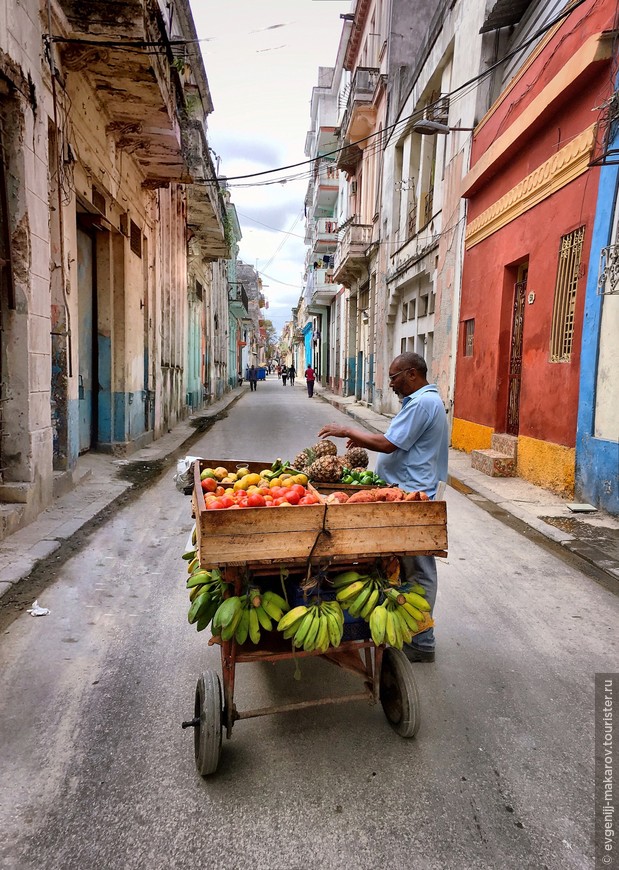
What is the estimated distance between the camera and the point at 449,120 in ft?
41.6

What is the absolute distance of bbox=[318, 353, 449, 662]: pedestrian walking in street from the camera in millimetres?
3191

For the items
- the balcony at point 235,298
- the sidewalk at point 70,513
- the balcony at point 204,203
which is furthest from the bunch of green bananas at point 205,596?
the balcony at point 235,298

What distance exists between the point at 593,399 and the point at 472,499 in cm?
209

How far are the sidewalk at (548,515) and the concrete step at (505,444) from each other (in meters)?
0.47

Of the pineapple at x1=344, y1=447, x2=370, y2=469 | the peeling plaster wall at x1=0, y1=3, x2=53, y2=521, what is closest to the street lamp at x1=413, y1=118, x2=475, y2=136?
the peeling plaster wall at x1=0, y1=3, x2=53, y2=521

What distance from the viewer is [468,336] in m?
11.6

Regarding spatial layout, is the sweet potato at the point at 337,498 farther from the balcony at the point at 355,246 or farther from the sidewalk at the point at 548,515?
the balcony at the point at 355,246

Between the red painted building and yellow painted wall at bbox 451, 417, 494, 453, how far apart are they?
0.04 metres

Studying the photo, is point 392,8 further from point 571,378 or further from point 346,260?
point 571,378

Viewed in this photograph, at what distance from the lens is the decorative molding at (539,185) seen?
701cm

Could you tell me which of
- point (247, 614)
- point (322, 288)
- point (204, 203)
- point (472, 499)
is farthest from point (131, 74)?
point (322, 288)

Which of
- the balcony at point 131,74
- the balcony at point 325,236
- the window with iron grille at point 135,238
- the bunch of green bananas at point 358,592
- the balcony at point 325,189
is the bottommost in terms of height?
the bunch of green bananas at point 358,592

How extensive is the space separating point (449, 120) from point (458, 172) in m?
1.73

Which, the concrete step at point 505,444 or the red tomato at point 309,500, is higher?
the red tomato at point 309,500
